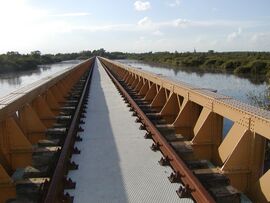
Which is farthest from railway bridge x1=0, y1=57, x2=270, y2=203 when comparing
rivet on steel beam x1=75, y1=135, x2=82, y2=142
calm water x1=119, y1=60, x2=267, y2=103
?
calm water x1=119, y1=60, x2=267, y2=103

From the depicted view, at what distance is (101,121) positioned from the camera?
29.9 ft

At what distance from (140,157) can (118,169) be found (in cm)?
69

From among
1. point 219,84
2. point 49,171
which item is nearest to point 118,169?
point 49,171

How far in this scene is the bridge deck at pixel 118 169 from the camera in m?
4.47

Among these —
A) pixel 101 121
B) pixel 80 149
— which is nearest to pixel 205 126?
pixel 80 149

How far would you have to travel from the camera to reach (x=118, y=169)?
5.41 metres

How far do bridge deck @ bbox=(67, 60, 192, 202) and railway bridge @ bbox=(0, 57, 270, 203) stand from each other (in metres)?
0.01

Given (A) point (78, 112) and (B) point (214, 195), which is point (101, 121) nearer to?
(A) point (78, 112)

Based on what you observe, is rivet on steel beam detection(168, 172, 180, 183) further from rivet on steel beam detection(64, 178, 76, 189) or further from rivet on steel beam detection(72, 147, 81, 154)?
rivet on steel beam detection(72, 147, 81, 154)

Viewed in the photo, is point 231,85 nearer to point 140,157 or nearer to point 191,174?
point 140,157

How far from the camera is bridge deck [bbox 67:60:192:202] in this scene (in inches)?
176

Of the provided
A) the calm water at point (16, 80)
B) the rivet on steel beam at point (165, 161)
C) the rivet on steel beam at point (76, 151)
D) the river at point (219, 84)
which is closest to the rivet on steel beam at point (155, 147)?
the rivet on steel beam at point (165, 161)

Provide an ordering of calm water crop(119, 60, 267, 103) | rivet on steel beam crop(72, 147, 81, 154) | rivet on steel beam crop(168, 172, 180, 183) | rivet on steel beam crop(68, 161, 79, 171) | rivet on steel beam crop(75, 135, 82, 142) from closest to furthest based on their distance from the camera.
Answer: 1. rivet on steel beam crop(168, 172, 180, 183)
2. rivet on steel beam crop(68, 161, 79, 171)
3. rivet on steel beam crop(72, 147, 81, 154)
4. rivet on steel beam crop(75, 135, 82, 142)
5. calm water crop(119, 60, 267, 103)

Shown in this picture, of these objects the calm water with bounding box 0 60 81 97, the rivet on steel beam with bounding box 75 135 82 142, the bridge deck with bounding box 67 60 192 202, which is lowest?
the calm water with bounding box 0 60 81 97
